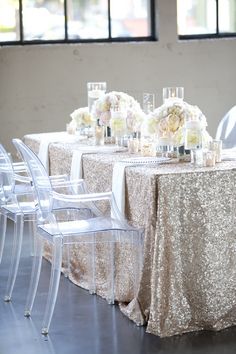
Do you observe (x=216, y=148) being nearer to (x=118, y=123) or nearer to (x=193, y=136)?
(x=193, y=136)

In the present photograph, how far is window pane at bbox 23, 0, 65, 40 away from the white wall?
6.1 inches

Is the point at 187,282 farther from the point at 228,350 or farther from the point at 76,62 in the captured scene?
the point at 76,62

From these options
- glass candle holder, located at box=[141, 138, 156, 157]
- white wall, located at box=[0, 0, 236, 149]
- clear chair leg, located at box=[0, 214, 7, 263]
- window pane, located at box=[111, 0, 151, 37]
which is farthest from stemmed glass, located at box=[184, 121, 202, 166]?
window pane, located at box=[111, 0, 151, 37]

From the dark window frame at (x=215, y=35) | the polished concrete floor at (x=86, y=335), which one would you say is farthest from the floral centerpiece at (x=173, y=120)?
the dark window frame at (x=215, y=35)

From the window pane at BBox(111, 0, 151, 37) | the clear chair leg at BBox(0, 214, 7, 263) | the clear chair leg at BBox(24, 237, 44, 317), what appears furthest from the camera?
the window pane at BBox(111, 0, 151, 37)

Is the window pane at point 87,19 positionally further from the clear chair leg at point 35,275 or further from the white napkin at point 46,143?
the clear chair leg at point 35,275

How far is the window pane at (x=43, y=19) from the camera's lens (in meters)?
8.01

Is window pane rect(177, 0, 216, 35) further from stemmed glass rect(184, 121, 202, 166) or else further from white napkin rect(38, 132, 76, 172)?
stemmed glass rect(184, 121, 202, 166)

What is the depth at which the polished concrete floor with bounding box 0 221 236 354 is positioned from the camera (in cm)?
423

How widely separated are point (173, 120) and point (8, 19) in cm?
346

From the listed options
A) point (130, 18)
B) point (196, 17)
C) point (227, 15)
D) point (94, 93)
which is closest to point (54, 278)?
point (94, 93)

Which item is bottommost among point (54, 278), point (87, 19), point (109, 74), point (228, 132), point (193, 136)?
point (54, 278)

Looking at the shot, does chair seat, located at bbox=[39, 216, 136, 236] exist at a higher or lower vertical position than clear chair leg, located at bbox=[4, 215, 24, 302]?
higher

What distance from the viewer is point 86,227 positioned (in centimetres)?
471
